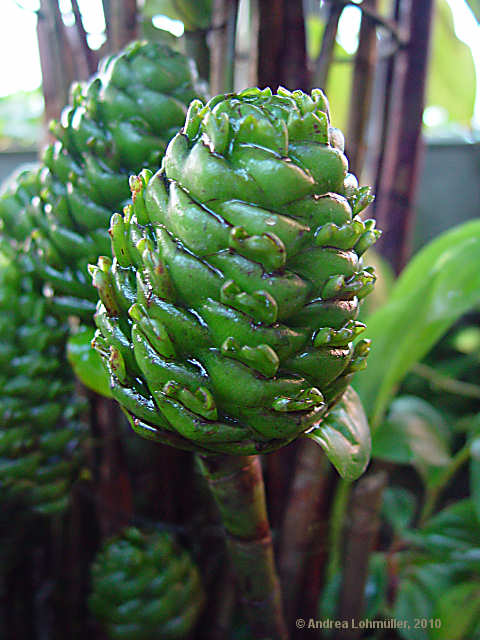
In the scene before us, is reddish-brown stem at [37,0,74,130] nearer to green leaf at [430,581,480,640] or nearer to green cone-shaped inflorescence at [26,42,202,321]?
green cone-shaped inflorescence at [26,42,202,321]

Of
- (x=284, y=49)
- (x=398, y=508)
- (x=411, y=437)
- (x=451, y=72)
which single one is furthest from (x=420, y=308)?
(x=451, y=72)

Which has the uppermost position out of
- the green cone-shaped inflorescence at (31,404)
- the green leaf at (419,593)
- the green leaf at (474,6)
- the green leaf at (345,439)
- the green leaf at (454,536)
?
the green leaf at (474,6)

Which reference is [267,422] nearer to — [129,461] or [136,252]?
[136,252]

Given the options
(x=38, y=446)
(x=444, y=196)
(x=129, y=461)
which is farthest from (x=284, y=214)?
(x=444, y=196)

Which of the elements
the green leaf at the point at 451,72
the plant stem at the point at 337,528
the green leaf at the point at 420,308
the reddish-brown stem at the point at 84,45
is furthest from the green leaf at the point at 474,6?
the plant stem at the point at 337,528

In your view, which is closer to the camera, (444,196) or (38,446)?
(38,446)

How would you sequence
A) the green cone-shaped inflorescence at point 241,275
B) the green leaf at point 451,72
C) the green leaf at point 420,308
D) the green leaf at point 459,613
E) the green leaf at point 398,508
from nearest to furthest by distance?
the green cone-shaped inflorescence at point 241,275, the green leaf at point 420,308, the green leaf at point 459,613, the green leaf at point 398,508, the green leaf at point 451,72

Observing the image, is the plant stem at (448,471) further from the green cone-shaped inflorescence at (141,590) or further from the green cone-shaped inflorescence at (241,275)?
the green cone-shaped inflorescence at (241,275)
